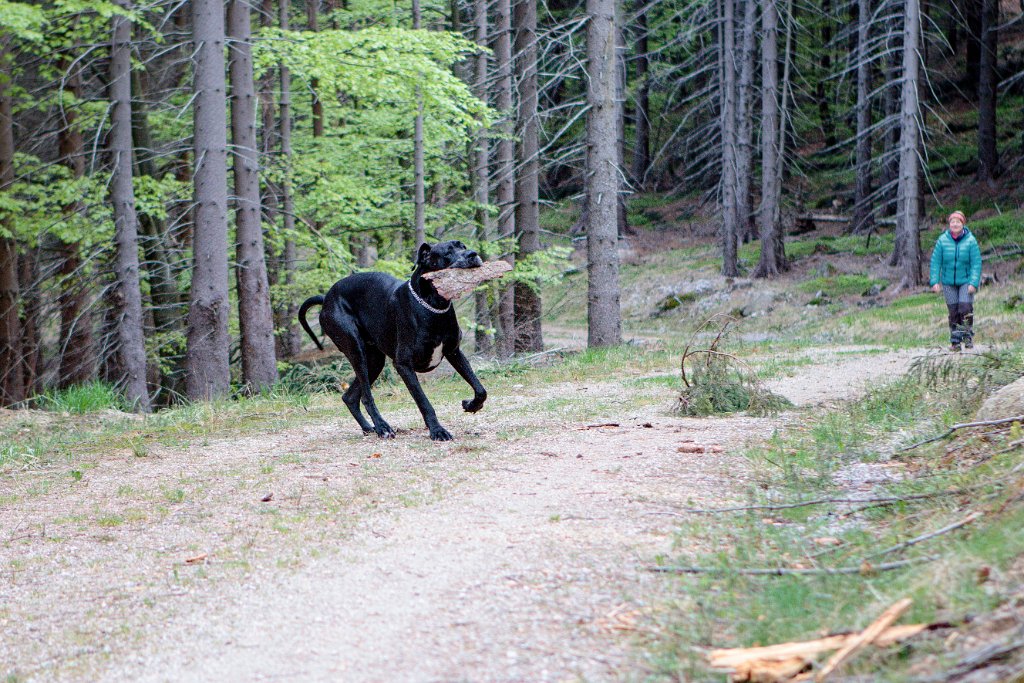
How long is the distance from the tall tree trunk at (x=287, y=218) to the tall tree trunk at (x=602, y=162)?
5426mm

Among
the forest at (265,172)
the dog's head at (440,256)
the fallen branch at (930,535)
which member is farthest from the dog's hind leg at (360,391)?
the fallen branch at (930,535)

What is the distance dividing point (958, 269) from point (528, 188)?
8.48 metres

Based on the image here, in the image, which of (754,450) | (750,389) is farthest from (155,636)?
(750,389)

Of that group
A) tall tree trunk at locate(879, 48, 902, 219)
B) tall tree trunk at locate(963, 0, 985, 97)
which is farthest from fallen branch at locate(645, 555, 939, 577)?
tall tree trunk at locate(963, 0, 985, 97)

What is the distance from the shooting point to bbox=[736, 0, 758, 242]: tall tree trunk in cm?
3006

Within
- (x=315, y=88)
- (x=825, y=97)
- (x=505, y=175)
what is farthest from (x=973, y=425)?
(x=825, y=97)

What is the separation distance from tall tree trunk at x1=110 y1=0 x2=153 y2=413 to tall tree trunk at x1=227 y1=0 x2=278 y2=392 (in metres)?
1.62

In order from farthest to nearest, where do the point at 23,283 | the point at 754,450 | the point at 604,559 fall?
the point at 23,283 < the point at 754,450 < the point at 604,559

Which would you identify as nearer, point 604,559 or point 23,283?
point 604,559

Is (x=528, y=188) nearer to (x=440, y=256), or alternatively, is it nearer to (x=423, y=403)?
(x=440, y=256)

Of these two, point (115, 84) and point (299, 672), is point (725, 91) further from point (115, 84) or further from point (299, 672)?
point (299, 672)

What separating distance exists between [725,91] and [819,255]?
601 centimetres

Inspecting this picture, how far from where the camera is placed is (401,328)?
28.6 ft

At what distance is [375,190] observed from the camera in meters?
18.5
